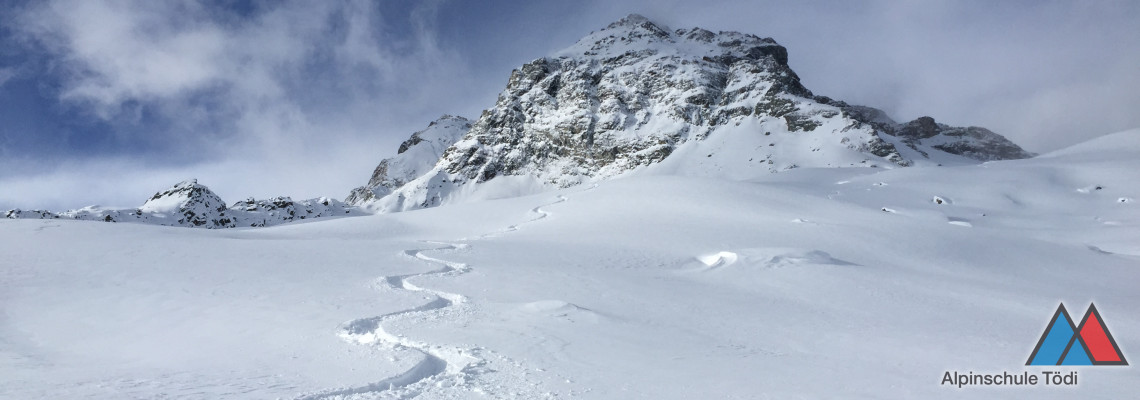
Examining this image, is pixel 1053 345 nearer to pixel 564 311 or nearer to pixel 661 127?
pixel 564 311

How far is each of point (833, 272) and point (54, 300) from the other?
19.5 metres

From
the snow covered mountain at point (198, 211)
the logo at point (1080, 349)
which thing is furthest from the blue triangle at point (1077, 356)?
the snow covered mountain at point (198, 211)

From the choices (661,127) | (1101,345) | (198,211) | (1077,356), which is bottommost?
(1077,356)

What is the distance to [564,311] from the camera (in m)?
10.0

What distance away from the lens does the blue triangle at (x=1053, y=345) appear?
7316 mm

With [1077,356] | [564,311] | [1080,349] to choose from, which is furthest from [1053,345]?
[564,311]

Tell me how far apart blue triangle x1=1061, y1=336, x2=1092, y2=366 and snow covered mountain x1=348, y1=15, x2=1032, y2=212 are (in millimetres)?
103739

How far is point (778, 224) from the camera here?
24.5m

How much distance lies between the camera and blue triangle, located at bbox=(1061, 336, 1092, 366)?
709 cm

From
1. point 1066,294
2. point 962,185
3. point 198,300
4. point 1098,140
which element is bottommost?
point 1066,294

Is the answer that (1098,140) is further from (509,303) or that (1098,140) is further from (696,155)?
(509,303)

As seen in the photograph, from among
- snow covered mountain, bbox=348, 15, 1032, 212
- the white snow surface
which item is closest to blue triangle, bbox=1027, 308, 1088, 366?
the white snow surface

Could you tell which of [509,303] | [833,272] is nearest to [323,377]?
[509,303]

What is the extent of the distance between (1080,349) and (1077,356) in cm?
22
